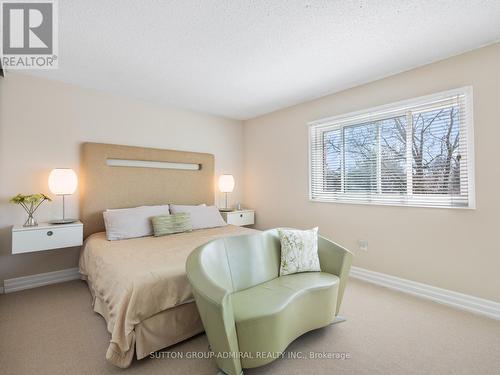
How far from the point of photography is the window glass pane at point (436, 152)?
8.14ft

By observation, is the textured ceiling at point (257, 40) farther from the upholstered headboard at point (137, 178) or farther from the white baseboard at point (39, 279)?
the white baseboard at point (39, 279)

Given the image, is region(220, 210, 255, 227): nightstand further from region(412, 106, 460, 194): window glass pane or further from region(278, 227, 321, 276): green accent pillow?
region(412, 106, 460, 194): window glass pane

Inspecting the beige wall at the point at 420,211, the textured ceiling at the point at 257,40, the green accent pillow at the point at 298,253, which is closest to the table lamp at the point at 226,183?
the beige wall at the point at 420,211

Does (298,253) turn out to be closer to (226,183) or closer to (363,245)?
(363,245)

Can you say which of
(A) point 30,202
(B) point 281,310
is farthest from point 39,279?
(B) point 281,310

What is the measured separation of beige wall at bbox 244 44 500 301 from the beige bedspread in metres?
1.98

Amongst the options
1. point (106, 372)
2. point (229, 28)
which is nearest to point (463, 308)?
point (106, 372)

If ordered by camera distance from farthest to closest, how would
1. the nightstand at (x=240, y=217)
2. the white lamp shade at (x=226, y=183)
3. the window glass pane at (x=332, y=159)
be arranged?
the white lamp shade at (x=226, y=183), the nightstand at (x=240, y=217), the window glass pane at (x=332, y=159)

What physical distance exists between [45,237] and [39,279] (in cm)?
74

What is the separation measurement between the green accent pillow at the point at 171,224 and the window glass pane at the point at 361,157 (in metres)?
2.15

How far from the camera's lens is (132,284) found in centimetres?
169

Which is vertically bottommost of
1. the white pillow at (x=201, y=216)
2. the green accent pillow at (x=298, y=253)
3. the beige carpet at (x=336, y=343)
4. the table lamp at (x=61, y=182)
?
the beige carpet at (x=336, y=343)

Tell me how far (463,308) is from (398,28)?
257 centimetres

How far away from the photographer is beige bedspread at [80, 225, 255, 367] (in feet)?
5.33
